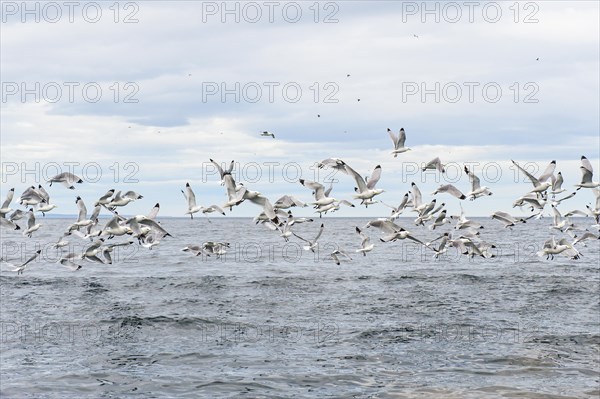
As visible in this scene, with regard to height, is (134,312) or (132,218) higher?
(132,218)

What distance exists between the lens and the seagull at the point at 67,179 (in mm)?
23156

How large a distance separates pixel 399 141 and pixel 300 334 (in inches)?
265

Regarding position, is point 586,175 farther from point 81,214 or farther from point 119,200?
point 81,214

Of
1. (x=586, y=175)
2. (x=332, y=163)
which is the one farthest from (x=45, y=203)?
(x=586, y=175)

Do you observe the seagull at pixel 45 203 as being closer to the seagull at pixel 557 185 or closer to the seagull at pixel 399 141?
the seagull at pixel 399 141

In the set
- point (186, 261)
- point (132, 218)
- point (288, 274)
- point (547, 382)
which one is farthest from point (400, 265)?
point (547, 382)

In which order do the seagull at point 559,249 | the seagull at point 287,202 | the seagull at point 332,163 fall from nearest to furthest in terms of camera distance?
1. the seagull at point 332,163
2. the seagull at point 287,202
3. the seagull at point 559,249

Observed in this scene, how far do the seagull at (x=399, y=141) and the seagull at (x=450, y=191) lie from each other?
2306mm

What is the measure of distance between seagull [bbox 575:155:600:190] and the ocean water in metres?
4.63

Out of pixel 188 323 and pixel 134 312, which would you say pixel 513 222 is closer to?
pixel 188 323

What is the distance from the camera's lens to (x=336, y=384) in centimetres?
1784

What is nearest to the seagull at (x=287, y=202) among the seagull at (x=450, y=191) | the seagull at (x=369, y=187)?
the seagull at (x=369, y=187)

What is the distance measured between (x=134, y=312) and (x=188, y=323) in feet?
10.9

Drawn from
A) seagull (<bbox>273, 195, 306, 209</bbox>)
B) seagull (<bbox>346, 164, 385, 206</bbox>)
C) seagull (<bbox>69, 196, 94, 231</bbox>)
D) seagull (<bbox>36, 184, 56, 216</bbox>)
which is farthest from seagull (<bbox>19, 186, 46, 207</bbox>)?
seagull (<bbox>346, 164, 385, 206</bbox>)
